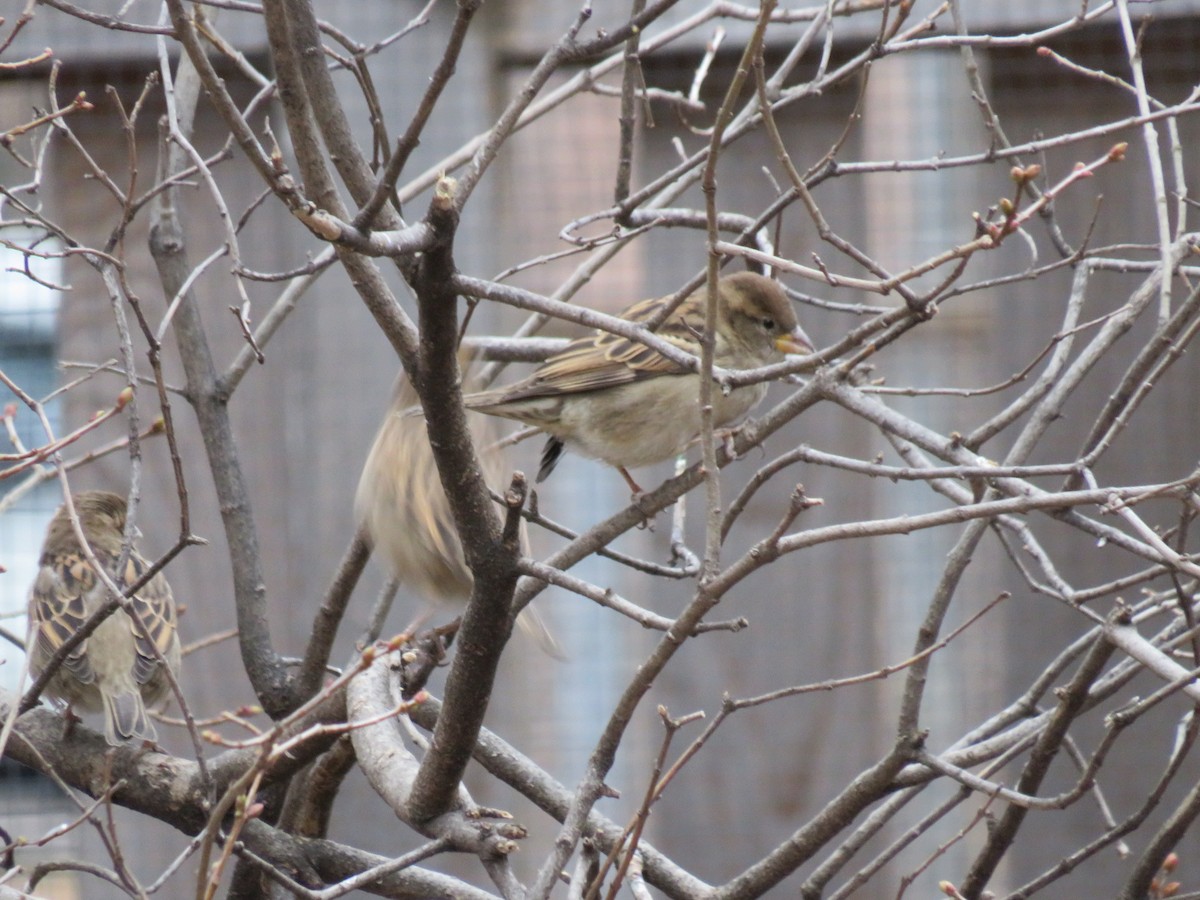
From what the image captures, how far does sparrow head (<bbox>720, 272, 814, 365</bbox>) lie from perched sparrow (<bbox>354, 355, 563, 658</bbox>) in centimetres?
90

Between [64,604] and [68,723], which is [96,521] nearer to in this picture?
[64,604]

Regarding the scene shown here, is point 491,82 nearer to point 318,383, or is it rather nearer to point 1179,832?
point 318,383

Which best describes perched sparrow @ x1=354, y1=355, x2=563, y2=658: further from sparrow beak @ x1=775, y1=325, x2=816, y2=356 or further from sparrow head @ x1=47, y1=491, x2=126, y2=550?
sparrow head @ x1=47, y1=491, x2=126, y2=550

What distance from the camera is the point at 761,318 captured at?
3717 mm

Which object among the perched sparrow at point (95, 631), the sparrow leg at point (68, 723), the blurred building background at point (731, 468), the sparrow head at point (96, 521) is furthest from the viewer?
the blurred building background at point (731, 468)

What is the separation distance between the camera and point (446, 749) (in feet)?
6.46

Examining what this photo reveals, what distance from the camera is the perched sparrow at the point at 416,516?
118 inches

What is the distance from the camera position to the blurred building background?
426 cm

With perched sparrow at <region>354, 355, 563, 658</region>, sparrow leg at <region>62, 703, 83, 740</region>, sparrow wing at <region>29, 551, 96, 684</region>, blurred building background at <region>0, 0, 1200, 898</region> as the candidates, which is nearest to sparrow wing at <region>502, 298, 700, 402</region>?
perched sparrow at <region>354, 355, 563, 658</region>

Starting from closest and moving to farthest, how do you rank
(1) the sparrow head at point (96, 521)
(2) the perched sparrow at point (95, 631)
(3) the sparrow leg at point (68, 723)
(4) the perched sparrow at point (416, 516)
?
(3) the sparrow leg at point (68, 723) → (4) the perched sparrow at point (416, 516) → (2) the perched sparrow at point (95, 631) → (1) the sparrow head at point (96, 521)

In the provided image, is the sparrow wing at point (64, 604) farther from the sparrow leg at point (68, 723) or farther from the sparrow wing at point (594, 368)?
the sparrow wing at point (594, 368)

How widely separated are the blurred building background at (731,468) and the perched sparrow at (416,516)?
1.08m

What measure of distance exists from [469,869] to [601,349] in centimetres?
191

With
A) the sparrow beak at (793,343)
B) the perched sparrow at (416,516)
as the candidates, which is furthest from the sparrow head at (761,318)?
the perched sparrow at (416,516)
